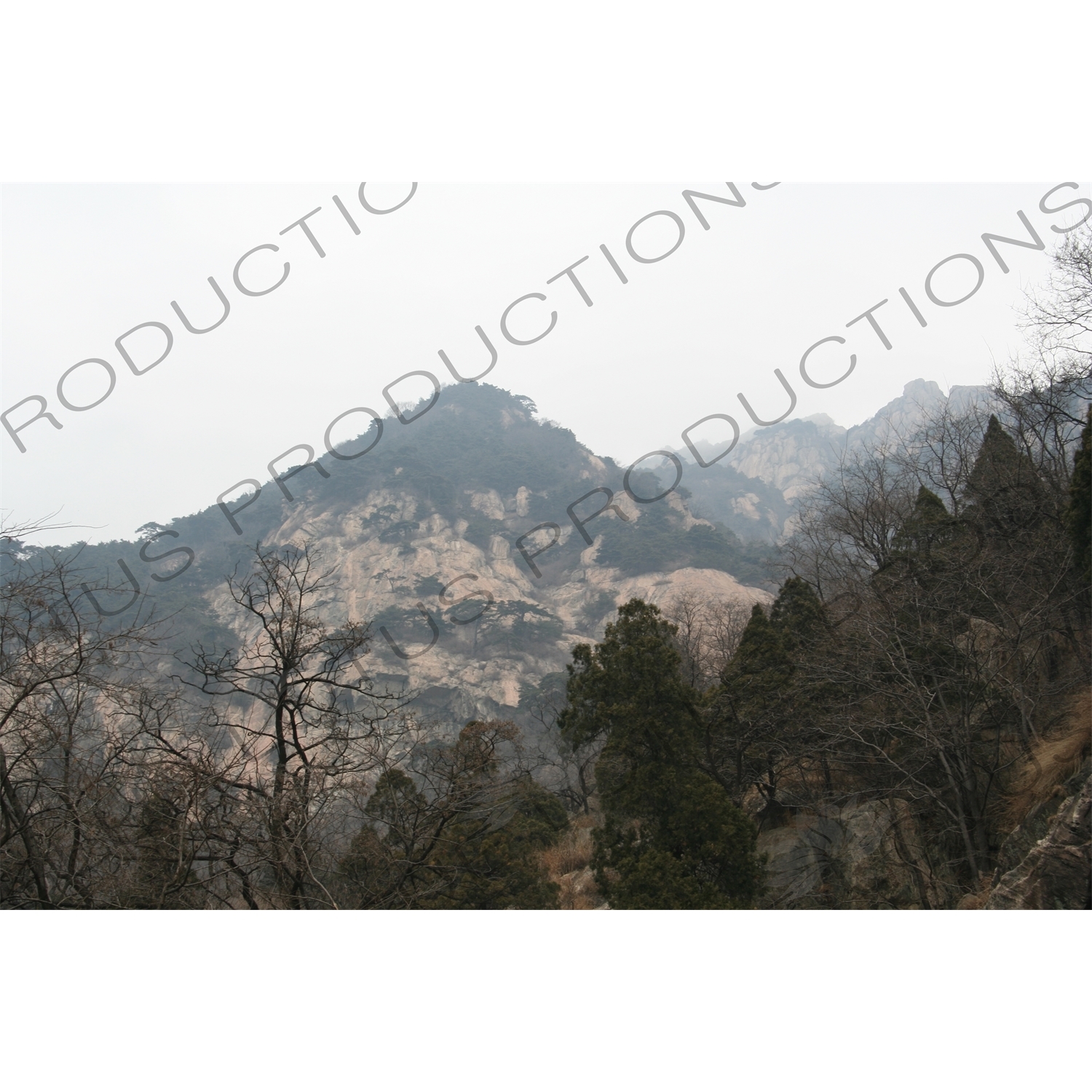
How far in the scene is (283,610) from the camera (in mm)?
A: 7207

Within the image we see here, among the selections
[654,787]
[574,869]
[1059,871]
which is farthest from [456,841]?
[574,869]

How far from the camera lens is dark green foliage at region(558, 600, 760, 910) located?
9469 mm

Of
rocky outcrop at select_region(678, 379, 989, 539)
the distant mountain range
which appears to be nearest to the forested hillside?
the distant mountain range

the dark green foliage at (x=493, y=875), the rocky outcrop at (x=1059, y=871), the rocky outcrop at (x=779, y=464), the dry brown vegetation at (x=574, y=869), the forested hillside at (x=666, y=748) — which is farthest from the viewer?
the rocky outcrop at (x=779, y=464)

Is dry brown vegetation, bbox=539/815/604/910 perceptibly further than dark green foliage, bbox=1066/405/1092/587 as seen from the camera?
Yes

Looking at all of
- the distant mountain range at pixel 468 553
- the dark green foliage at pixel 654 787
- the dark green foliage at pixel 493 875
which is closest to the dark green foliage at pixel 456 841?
the dark green foliage at pixel 493 875

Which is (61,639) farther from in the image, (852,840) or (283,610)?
(852,840)

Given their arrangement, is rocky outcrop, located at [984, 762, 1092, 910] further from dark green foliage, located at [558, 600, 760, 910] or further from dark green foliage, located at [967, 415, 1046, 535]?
dark green foliage, located at [967, 415, 1046, 535]

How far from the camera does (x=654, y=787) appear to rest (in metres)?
10.1

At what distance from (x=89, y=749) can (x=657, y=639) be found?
297 inches

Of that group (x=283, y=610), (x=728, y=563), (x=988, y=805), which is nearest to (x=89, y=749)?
(x=283, y=610)

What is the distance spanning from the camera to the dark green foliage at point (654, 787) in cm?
947

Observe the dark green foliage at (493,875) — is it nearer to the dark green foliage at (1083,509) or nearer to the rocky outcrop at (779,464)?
the dark green foliage at (1083,509)

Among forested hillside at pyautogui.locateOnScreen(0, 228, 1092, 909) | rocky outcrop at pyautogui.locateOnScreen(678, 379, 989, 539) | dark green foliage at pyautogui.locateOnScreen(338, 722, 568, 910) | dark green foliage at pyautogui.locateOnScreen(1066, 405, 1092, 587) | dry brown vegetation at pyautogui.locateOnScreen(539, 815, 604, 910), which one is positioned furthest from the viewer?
rocky outcrop at pyautogui.locateOnScreen(678, 379, 989, 539)
